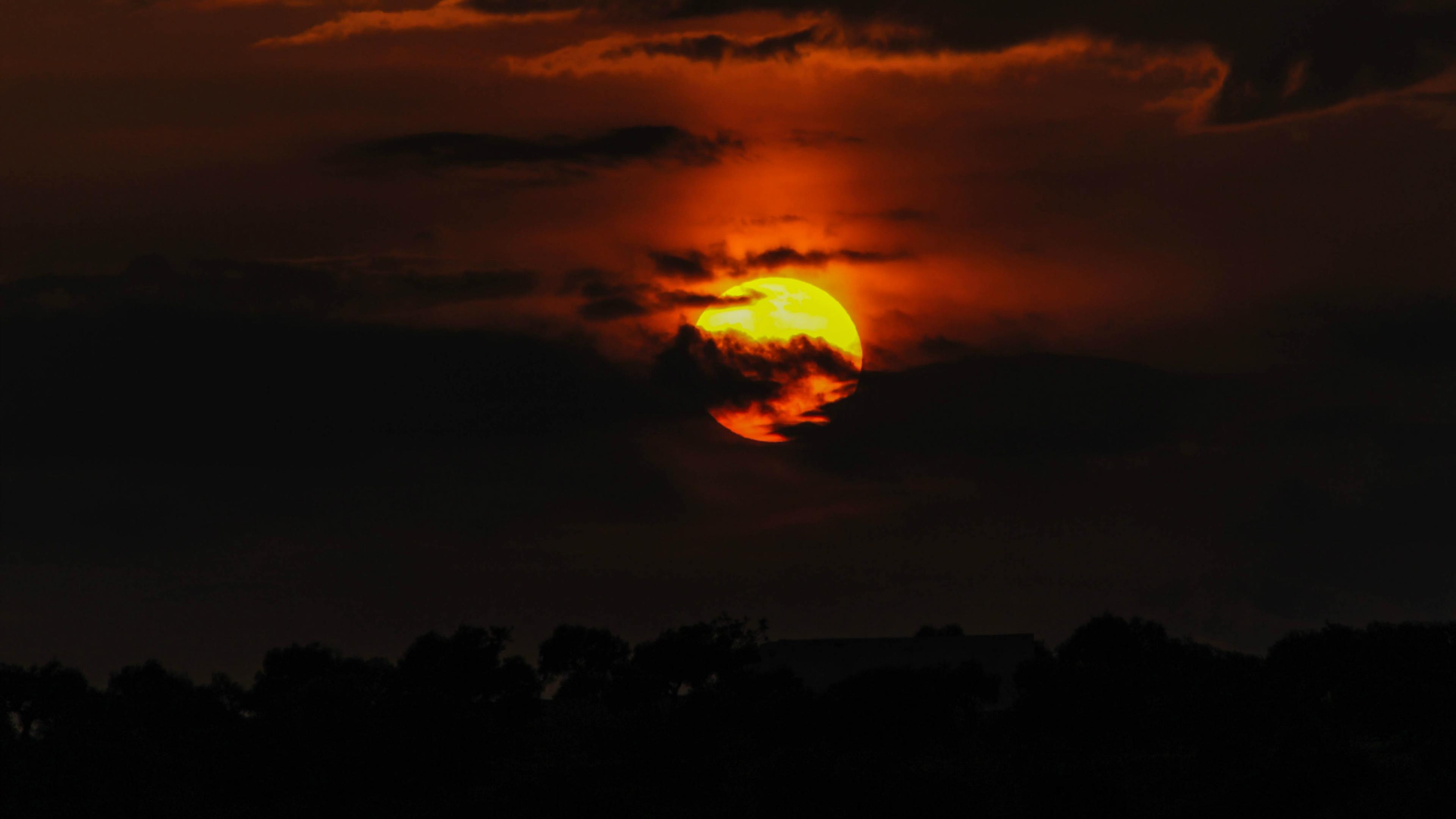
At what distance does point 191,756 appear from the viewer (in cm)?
7744

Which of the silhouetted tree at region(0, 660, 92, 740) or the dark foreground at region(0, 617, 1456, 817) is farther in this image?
the silhouetted tree at region(0, 660, 92, 740)

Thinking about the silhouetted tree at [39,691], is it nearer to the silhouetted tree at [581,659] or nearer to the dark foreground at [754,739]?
the dark foreground at [754,739]

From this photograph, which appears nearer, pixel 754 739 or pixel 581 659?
pixel 754 739

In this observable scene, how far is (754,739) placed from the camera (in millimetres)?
83125

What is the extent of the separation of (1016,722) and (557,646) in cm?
5018

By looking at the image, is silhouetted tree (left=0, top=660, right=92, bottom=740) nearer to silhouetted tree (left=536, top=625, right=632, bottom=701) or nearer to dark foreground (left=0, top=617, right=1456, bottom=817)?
dark foreground (left=0, top=617, right=1456, bottom=817)

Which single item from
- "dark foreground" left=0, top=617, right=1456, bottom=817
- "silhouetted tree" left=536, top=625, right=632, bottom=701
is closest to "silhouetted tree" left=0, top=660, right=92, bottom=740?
"dark foreground" left=0, top=617, right=1456, bottom=817

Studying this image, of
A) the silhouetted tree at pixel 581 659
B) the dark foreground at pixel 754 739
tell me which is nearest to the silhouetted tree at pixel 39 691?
the dark foreground at pixel 754 739

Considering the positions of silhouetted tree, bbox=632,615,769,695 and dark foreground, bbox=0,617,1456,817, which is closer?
dark foreground, bbox=0,617,1456,817

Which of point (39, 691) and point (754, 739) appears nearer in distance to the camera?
point (754, 739)

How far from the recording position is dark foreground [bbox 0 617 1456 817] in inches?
2323

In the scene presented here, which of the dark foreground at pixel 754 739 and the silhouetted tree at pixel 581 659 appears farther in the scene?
the silhouetted tree at pixel 581 659

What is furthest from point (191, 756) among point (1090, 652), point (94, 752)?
point (1090, 652)

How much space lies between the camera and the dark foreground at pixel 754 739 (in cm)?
5900
